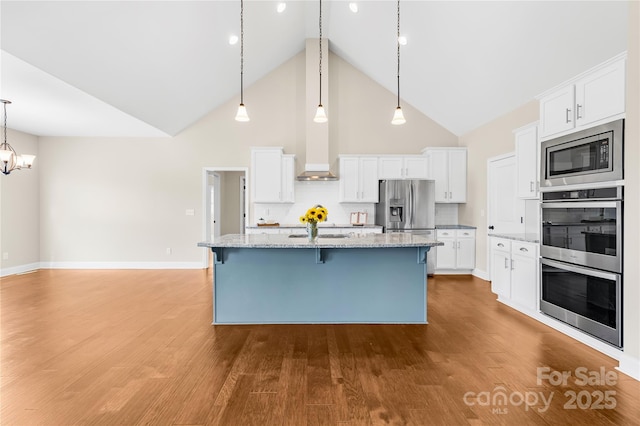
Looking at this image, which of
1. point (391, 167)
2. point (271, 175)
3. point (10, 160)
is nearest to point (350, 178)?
point (391, 167)

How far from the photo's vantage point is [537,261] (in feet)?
11.6

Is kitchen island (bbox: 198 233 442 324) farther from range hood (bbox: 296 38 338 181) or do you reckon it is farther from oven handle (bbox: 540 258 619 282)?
range hood (bbox: 296 38 338 181)

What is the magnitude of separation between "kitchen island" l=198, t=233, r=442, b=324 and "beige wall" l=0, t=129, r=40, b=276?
521 cm

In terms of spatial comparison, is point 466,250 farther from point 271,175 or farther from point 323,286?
point 271,175

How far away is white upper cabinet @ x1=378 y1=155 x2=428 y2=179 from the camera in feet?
20.9

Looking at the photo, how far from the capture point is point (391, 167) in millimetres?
6359

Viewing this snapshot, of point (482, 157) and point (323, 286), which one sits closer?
point (323, 286)

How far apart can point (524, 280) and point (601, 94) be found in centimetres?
198

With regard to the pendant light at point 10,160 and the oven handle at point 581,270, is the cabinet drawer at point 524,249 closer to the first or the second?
the oven handle at point 581,270

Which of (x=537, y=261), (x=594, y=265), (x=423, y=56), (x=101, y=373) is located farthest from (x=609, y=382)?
(x=423, y=56)

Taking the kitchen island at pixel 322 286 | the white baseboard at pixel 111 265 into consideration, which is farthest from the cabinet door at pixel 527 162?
the white baseboard at pixel 111 265

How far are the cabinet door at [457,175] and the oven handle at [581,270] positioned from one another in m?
3.01

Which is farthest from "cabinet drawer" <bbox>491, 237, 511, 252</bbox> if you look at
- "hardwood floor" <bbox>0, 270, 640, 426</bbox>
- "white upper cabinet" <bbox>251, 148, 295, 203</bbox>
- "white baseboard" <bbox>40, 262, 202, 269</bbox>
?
"white baseboard" <bbox>40, 262, 202, 269</bbox>

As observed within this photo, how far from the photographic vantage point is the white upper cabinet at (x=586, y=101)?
2627 millimetres
